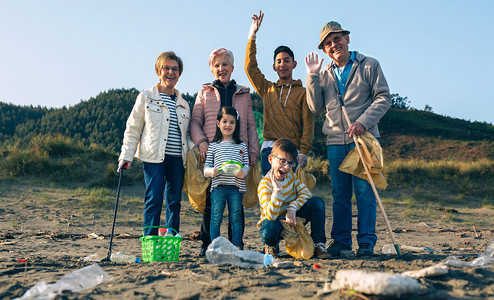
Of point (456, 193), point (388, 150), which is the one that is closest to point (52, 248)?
point (456, 193)

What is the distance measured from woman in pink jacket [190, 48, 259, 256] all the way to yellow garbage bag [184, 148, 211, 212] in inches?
4.8

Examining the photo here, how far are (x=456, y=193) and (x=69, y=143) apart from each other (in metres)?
12.7

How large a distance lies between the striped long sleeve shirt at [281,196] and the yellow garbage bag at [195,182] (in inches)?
28.8

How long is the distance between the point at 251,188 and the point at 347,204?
1.05 metres

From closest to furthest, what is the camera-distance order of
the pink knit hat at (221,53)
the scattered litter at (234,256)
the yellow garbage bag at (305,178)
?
the scattered litter at (234,256) → the yellow garbage bag at (305,178) → the pink knit hat at (221,53)

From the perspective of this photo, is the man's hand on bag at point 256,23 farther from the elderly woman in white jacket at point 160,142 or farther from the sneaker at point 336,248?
the sneaker at point 336,248

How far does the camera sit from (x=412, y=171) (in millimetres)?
14297

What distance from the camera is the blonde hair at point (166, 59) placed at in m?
4.59

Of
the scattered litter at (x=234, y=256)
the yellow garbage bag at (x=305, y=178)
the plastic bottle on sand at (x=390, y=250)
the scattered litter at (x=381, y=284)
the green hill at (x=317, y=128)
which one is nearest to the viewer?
the scattered litter at (x=381, y=284)

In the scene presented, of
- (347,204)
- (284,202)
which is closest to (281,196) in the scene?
(284,202)

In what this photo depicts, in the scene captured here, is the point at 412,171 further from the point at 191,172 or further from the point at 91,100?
the point at 91,100

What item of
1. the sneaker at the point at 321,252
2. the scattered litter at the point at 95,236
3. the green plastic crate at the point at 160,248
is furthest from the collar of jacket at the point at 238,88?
the scattered litter at the point at 95,236

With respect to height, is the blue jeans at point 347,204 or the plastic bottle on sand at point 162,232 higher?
→ the blue jeans at point 347,204

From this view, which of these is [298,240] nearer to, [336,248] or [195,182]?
[336,248]
